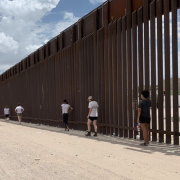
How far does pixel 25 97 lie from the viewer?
2394cm

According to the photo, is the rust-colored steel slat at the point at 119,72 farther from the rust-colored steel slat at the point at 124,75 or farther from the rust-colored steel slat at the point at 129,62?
the rust-colored steel slat at the point at 129,62

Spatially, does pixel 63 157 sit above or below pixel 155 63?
below

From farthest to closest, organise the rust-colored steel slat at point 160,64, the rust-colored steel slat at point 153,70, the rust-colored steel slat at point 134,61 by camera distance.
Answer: the rust-colored steel slat at point 134,61, the rust-colored steel slat at point 153,70, the rust-colored steel slat at point 160,64

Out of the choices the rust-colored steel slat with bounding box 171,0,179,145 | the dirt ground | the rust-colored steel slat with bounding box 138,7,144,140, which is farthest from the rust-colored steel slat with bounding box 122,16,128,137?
the rust-colored steel slat with bounding box 171,0,179,145

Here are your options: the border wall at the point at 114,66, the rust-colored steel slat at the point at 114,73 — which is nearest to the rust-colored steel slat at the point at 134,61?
the border wall at the point at 114,66

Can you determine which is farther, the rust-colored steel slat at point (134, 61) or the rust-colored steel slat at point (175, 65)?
the rust-colored steel slat at point (134, 61)

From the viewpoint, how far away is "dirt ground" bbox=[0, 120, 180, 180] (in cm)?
510

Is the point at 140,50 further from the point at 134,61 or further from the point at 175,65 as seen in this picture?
the point at 175,65

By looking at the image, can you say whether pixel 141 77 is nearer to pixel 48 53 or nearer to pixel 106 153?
pixel 106 153

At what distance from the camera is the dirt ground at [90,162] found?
5.10 m

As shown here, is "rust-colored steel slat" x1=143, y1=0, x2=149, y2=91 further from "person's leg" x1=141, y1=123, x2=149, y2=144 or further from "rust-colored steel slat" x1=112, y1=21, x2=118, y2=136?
→ "rust-colored steel slat" x1=112, y1=21, x2=118, y2=136

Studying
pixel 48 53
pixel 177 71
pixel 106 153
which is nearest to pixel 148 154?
pixel 106 153

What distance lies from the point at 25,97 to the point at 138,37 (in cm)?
1611

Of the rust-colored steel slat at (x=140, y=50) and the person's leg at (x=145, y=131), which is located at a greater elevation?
the rust-colored steel slat at (x=140, y=50)
